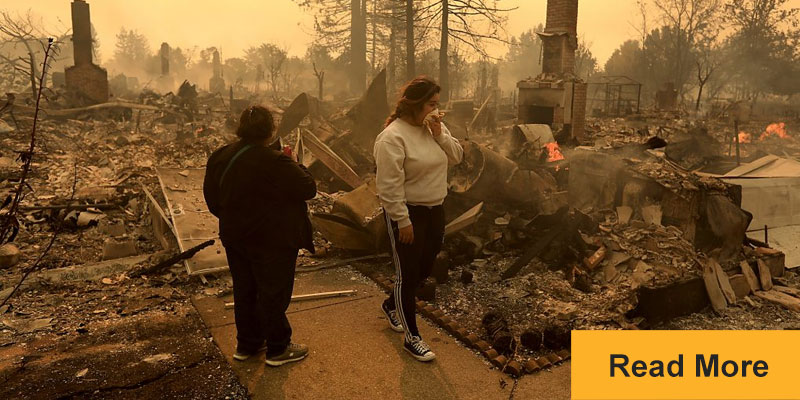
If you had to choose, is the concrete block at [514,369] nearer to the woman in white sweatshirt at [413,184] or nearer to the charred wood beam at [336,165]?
the woman in white sweatshirt at [413,184]

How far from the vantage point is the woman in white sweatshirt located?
332cm

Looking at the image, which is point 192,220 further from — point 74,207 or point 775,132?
point 775,132

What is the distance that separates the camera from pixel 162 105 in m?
19.8

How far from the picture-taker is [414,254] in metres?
3.48

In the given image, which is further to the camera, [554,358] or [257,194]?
[554,358]

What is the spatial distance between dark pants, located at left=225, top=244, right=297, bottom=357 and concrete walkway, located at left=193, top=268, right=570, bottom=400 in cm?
17

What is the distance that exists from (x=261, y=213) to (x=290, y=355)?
3.41ft

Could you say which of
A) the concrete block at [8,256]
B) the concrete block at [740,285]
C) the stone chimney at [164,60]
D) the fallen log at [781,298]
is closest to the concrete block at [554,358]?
→ the concrete block at [740,285]

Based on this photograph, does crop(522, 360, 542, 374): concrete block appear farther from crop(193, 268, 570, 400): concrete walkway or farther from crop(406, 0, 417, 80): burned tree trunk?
crop(406, 0, 417, 80): burned tree trunk

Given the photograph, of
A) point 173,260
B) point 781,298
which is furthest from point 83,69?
point 781,298

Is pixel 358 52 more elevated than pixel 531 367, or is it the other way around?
pixel 358 52

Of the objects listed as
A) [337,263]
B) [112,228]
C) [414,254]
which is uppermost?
[414,254]

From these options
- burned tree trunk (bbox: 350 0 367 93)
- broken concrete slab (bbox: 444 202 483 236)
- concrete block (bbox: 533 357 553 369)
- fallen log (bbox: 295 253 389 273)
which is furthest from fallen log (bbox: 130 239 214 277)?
burned tree trunk (bbox: 350 0 367 93)

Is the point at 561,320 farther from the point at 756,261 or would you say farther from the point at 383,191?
the point at 756,261
